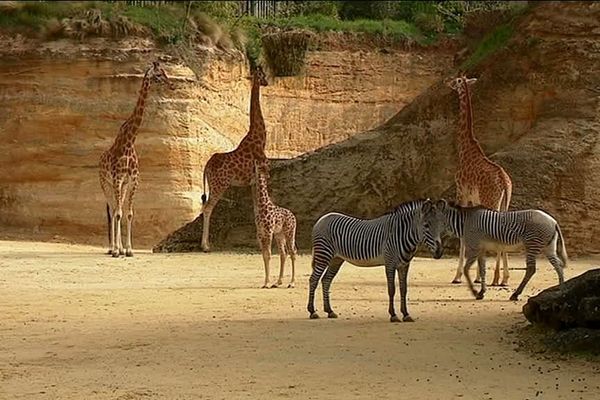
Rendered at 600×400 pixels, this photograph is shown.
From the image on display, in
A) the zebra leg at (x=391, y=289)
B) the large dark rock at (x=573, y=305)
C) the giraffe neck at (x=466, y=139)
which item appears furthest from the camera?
the giraffe neck at (x=466, y=139)

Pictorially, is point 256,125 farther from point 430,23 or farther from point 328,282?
point 328,282

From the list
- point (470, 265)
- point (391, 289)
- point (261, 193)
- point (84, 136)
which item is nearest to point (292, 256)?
point (261, 193)

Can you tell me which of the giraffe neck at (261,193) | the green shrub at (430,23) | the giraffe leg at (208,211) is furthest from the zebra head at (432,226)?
the green shrub at (430,23)

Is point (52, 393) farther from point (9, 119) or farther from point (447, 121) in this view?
point (9, 119)

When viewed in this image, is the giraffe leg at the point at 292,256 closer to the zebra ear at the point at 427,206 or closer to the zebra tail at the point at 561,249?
the zebra tail at the point at 561,249

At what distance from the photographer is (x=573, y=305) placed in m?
10.6

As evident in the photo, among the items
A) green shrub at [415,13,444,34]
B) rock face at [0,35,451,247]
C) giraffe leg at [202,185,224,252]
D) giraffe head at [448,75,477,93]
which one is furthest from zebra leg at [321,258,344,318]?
green shrub at [415,13,444,34]

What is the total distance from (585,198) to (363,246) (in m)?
10.6

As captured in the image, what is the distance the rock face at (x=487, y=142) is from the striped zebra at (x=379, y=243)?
9.92 m

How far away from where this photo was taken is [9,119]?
30000 millimetres

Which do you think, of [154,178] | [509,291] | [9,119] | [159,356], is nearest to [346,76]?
[154,178]

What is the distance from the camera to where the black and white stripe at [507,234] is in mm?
14781

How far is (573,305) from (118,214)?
48.3 feet

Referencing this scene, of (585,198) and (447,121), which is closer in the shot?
(585,198)
